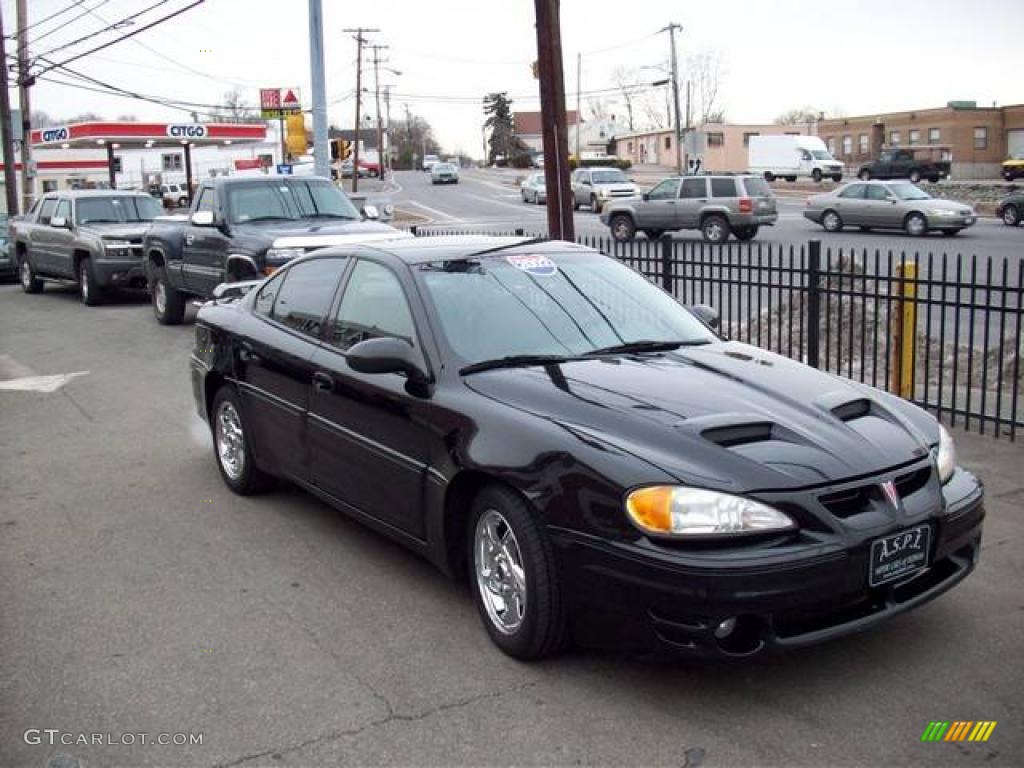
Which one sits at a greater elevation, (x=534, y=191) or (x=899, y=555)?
(x=534, y=191)

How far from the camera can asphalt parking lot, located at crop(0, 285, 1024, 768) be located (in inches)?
143

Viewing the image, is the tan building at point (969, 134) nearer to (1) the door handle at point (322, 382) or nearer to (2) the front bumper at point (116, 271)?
(2) the front bumper at point (116, 271)

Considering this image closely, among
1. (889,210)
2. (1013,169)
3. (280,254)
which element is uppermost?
(1013,169)

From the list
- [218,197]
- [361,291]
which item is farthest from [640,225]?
[361,291]

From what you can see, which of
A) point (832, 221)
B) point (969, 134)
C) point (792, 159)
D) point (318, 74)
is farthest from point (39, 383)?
point (969, 134)

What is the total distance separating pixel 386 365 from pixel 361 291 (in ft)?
2.96

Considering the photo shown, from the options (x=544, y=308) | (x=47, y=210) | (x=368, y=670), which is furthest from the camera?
(x=47, y=210)

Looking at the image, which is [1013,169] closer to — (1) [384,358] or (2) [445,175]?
(2) [445,175]

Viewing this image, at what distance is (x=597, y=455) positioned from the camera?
12.8ft

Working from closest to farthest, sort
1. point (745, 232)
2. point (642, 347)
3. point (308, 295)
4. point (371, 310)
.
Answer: point (642, 347) < point (371, 310) < point (308, 295) < point (745, 232)

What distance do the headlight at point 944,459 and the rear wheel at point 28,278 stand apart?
62.7ft

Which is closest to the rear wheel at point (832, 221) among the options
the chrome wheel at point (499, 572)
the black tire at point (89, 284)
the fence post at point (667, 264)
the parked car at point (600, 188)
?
the parked car at point (600, 188)

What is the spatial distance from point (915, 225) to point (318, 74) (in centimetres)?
1717

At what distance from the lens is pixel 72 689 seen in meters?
4.14
